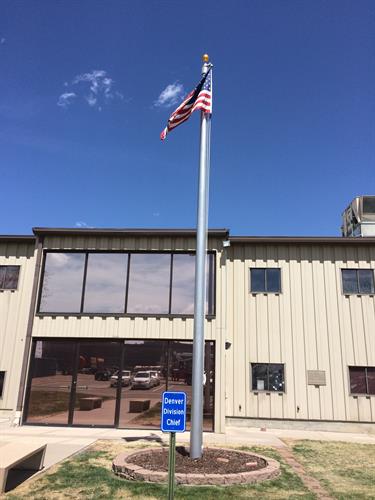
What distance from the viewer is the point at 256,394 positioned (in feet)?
47.1

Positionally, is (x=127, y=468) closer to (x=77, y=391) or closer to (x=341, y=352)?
(x=77, y=391)

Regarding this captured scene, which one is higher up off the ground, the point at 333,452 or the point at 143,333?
the point at 143,333

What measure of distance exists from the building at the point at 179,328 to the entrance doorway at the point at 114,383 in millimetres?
33

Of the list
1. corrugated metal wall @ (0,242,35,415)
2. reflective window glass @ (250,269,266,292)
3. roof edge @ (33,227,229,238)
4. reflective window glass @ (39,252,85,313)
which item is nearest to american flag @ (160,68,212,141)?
roof edge @ (33,227,229,238)

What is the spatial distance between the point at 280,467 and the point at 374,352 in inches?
301

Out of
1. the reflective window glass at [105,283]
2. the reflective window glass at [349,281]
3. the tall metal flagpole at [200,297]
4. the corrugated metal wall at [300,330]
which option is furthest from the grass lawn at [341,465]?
the reflective window glass at [105,283]

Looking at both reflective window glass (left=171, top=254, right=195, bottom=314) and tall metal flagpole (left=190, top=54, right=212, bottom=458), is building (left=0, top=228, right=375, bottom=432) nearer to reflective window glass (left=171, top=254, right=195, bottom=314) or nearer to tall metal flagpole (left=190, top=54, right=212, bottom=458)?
reflective window glass (left=171, top=254, right=195, bottom=314)

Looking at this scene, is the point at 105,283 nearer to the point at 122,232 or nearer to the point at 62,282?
the point at 62,282

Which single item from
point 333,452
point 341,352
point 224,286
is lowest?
point 333,452

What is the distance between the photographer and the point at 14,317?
47.6 ft

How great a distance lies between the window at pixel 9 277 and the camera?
14.9m

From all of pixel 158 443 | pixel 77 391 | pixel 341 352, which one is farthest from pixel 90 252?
pixel 341 352

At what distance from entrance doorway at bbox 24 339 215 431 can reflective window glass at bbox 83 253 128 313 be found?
4.24 feet

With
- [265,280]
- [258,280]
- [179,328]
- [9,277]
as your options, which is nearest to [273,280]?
[265,280]
